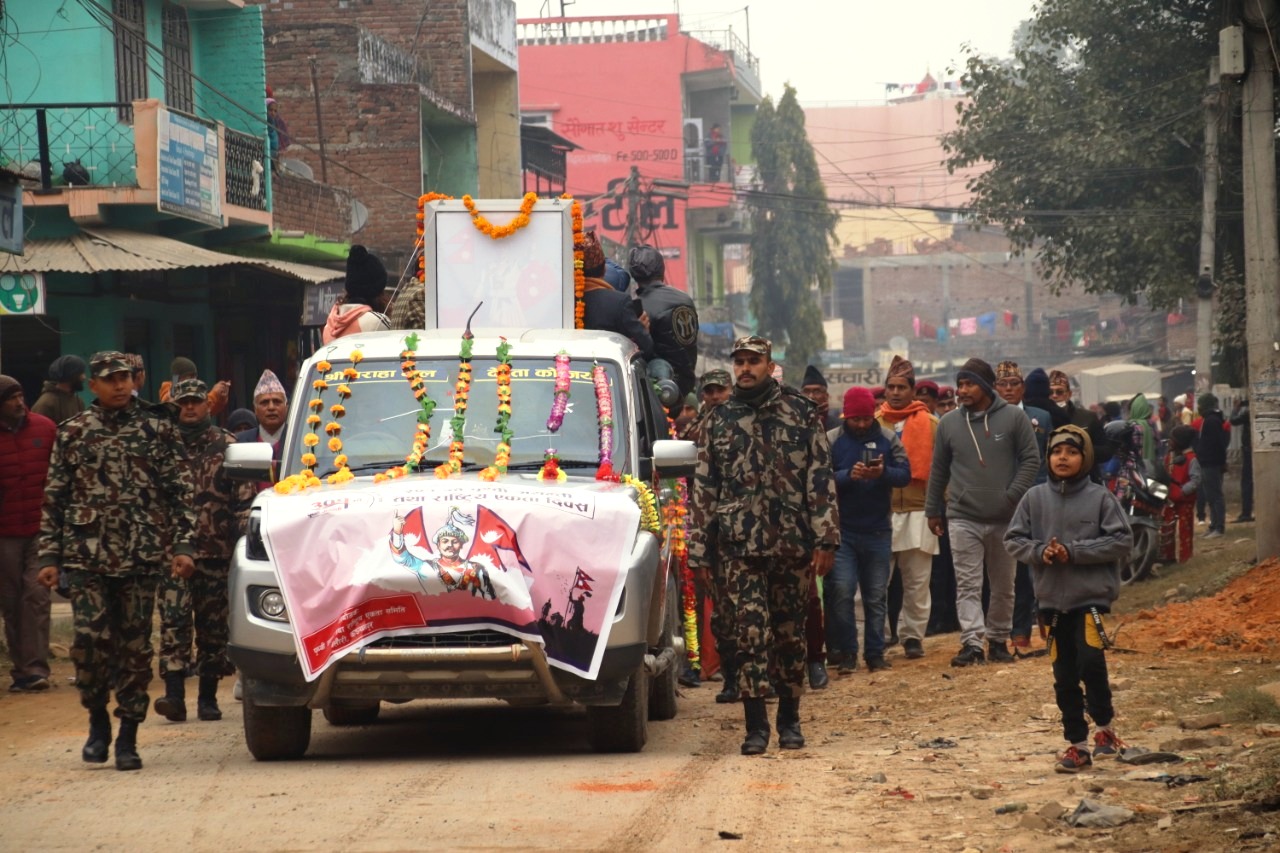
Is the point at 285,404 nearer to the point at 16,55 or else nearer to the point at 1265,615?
the point at 1265,615

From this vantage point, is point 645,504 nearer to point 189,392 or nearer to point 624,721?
point 624,721

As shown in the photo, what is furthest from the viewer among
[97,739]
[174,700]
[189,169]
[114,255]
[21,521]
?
[189,169]

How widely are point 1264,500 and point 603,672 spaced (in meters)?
8.99

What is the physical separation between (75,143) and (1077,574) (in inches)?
599

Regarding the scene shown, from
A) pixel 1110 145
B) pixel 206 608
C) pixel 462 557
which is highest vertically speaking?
pixel 1110 145

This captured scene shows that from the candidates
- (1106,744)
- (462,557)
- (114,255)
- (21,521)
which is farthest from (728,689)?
(114,255)

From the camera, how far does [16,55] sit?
68.7 ft

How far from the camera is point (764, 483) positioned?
28.6 feet

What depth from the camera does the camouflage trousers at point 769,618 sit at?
28.2ft

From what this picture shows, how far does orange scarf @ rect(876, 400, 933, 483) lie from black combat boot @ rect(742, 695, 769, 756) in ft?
14.9

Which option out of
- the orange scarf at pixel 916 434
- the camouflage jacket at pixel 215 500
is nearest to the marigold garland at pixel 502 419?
the camouflage jacket at pixel 215 500

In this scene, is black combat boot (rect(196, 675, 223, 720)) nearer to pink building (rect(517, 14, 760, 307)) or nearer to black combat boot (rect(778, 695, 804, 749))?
black combat boot (rect(778, 695, 804, 749))

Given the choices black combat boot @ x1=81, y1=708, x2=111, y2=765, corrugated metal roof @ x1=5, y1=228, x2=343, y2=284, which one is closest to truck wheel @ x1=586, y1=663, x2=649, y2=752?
black combat boot @ x1=81, y1=708, x2=111, y2=765

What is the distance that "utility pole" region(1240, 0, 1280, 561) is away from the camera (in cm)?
1532
